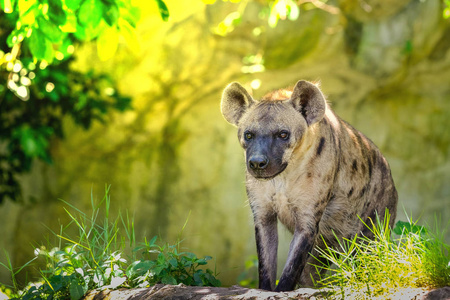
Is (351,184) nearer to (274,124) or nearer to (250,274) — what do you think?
(274,124)

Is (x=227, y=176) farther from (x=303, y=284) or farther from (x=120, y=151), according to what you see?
(x=303, y=284)

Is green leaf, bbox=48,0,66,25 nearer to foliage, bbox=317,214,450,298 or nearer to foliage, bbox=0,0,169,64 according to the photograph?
foliage, bbox=0,0,169,64

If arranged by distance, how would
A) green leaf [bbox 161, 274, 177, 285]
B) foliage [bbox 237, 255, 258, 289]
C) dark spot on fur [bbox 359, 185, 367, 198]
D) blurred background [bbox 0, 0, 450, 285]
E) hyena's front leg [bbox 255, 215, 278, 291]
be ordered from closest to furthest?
green leaf [bbox 161, 274, 177, 285] → hyena's front leg [bbox 255, 215, 278, 291] → dark spot on fur [bbox 359, 185, 367, 198] → foliage [bbox 237, 255, 258, 289] → blurred background [bbox 0, 0, 450, 285]

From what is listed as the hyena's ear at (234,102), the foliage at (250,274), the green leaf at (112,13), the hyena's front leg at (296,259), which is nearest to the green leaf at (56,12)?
the green leaf at (112,13)

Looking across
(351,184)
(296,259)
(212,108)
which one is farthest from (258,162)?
(212,108)

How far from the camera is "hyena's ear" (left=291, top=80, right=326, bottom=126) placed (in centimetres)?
443

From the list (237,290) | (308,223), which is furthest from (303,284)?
(237,290)

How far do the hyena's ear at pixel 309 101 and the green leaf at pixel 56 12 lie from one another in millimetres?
1642

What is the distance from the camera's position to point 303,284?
519cm

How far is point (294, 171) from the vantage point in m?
4.43

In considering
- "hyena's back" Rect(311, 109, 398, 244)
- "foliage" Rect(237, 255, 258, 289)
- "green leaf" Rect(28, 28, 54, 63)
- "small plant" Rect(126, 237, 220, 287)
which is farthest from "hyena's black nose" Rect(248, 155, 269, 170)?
"foliage" Rect(237, 255, 258, 289)

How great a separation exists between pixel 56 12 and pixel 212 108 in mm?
4847

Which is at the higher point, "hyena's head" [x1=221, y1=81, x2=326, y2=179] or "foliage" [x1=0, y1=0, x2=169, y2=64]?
"foliage" [x1=0, y1=0, x2=169, y2=64]

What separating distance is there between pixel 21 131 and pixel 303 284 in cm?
391
